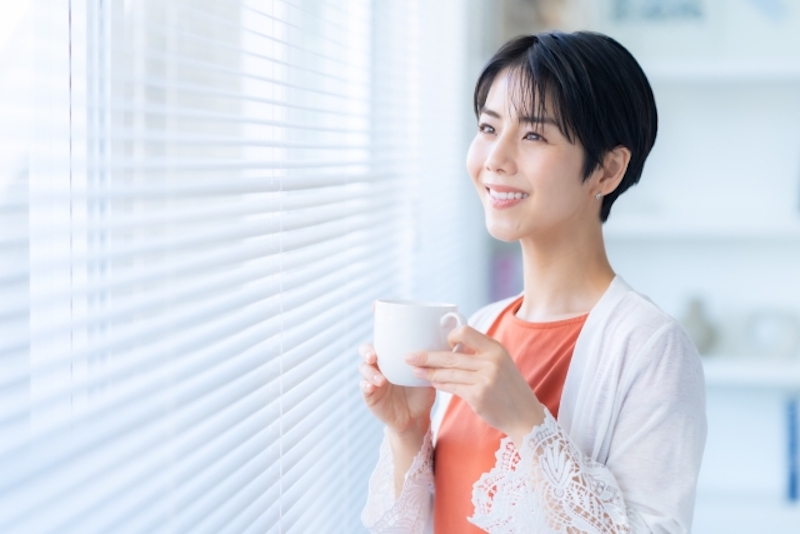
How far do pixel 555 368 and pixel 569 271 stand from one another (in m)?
0.17

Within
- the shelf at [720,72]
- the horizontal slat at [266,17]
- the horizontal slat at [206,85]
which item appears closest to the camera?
the horizontal slat at [206,85]

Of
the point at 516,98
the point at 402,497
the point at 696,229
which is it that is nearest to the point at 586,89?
the point at 516,98

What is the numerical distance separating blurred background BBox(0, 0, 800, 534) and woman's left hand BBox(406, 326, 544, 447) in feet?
0.79

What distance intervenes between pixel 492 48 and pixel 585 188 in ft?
5.73

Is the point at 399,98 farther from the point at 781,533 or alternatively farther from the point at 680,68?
the point at 781,533

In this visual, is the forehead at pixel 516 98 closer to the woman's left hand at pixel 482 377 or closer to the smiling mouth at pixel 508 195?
the smiling mouth at pixel 508 195

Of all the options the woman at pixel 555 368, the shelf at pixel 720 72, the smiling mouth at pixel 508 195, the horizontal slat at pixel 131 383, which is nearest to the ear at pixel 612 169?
the woman at pixel 555 368

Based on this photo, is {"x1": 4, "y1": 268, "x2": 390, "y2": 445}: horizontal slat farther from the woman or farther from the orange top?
the orange top

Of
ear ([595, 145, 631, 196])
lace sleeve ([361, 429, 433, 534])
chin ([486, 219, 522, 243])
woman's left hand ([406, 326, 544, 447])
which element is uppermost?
ear ([595, 145, 631, 196])

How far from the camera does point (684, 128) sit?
2.80 meters

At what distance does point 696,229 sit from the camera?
2656mm

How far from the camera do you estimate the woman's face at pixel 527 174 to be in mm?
1233

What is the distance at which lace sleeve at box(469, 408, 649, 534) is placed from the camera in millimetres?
1035

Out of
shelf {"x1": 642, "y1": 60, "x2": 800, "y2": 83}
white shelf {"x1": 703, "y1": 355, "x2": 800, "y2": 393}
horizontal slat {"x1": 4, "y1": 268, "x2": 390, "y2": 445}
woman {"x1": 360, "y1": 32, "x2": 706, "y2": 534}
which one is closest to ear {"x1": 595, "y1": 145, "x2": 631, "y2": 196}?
woman {"x1": 360, "y1": 32, "x2": 706, "y2": 534}
